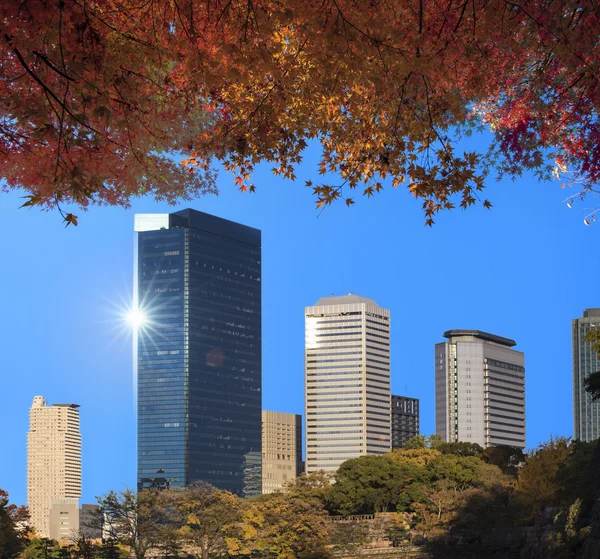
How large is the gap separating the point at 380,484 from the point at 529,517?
15087mm

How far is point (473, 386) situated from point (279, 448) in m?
43.0

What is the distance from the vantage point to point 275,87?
410 inches

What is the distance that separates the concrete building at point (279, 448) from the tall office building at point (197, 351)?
7843 mm

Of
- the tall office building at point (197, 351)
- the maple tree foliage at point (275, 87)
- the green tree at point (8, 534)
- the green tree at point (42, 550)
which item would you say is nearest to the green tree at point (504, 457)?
the green tree at point (42, 550)

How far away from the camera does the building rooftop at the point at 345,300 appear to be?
196 meters

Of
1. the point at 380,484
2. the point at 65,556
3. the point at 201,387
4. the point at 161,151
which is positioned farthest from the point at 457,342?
the point at 161,151

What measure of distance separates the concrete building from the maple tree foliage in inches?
6602

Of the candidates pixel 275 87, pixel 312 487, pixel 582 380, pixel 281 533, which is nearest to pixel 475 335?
pixel 582 380

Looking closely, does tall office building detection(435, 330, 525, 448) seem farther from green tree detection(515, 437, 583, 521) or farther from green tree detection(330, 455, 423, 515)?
green tree detection(515, 437, 583, 521)

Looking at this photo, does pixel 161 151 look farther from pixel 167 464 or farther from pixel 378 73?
pixel 167 464

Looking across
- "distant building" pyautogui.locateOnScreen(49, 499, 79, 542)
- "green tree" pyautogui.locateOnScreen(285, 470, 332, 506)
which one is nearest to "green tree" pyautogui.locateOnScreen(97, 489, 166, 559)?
"green tree" pyautogui.locateOnScreen(285, 470, 332, 506)

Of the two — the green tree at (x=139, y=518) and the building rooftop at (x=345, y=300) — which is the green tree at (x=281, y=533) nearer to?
the green tree at (x=139, y=518)

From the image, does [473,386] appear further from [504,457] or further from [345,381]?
[504,457]

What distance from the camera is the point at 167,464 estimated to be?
160 m
